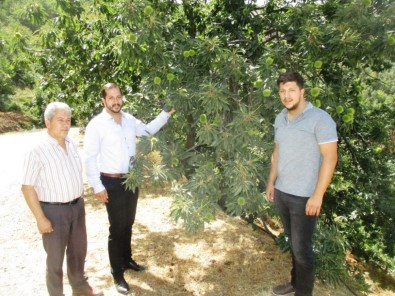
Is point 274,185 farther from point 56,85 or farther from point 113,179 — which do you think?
point 56,85

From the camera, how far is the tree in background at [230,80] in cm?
304

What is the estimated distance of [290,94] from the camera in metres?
2.93

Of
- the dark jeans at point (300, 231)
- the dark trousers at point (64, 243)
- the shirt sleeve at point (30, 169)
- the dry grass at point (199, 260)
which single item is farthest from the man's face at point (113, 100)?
the dark jeans at point (300, 231)

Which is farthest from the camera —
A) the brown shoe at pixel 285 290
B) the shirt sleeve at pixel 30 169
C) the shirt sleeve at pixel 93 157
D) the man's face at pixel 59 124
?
the brown shoe at pixel 285 290

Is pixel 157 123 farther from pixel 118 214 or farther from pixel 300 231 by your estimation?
pixel 300 231

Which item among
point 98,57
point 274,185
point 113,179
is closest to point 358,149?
point 274,185

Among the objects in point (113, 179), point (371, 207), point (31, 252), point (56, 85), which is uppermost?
point (56, 85)

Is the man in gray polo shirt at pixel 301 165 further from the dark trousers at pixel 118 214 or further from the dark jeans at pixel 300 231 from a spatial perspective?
the dark trousers at pixel 118 214

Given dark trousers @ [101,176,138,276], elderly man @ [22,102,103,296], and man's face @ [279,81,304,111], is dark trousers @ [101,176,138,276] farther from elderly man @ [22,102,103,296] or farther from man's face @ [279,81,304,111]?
man's face @ [279,81,304,111]

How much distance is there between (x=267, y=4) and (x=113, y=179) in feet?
11.0

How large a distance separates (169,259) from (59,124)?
2595 millimetres

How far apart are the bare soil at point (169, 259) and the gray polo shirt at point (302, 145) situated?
1.37 metres

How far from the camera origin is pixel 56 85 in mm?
5898

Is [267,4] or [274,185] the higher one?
[267,4]
